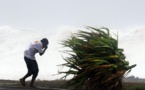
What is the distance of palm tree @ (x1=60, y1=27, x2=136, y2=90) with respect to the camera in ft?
29.7

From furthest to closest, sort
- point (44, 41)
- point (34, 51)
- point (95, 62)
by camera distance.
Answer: point (34, 51)
point (44, 41)
point (95, 62)

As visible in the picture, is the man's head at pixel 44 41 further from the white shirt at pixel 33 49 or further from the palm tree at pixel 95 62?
the palm tree at pixel 95 62

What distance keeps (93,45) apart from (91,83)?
77 cm

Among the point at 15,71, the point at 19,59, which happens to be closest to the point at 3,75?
the point at 15,71

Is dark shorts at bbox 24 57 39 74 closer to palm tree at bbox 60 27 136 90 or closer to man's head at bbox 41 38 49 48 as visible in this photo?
man's head at bbox 41 38 49 48

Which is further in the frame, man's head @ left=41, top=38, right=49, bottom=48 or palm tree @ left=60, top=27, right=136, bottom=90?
man's head @ left=41, top=38, right=49, bottom=48

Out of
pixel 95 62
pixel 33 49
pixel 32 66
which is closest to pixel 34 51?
pixel 33 49

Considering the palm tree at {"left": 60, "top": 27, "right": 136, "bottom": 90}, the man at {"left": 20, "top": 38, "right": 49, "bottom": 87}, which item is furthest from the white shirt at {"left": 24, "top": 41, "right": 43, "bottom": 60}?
the palm tree at {"left": 60, "top": 27, "right": 136, "bottom": 90}

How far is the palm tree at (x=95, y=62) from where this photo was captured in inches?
356

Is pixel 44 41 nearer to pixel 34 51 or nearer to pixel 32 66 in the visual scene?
pixel 34 51

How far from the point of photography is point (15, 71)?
52.9m

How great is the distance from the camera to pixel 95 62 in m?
9.05

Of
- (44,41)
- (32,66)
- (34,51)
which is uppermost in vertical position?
(44,41)

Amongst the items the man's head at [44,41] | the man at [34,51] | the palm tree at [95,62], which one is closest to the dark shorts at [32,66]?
the man at [34,51]
